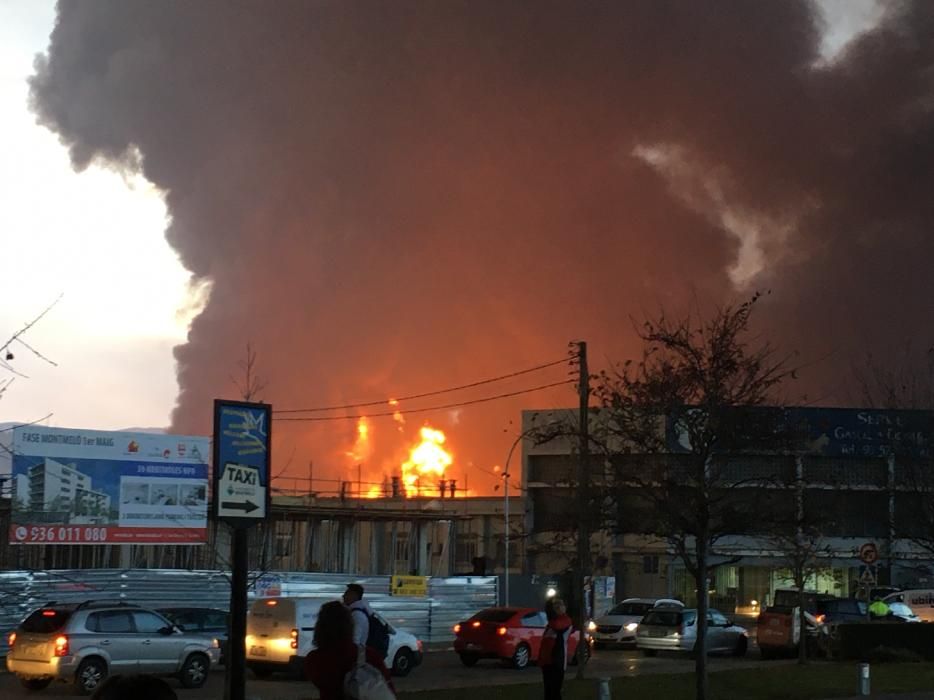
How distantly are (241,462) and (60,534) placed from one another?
917 inches

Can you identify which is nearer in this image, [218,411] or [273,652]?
[218,411]

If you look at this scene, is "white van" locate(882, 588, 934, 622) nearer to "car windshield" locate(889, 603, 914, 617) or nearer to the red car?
"car windshield" locate(889, 603, 914, 617)

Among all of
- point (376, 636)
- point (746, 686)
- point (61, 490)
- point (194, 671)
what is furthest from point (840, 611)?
point (376, 636)

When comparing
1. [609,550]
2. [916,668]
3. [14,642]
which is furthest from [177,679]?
[609,550]

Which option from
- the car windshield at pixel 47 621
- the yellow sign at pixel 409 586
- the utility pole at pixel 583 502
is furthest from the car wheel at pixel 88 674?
the yellow sign at pixel 409 586

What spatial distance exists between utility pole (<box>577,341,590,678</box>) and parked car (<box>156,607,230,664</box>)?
8187 millimetres

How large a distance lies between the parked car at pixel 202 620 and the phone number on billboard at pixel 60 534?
321 inches

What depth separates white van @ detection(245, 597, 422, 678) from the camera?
25.0m

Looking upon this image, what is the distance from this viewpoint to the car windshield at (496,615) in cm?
3016

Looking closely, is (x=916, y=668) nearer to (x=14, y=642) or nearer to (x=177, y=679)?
(x=177, y=679)

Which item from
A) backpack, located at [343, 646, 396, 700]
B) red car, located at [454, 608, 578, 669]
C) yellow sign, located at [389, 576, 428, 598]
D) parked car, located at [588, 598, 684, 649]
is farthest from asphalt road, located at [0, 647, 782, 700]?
backpack, located at [343, 646, 396, 700]

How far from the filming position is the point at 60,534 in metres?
34.6

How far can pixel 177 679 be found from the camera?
2488cm

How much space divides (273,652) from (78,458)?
12.6 meters
